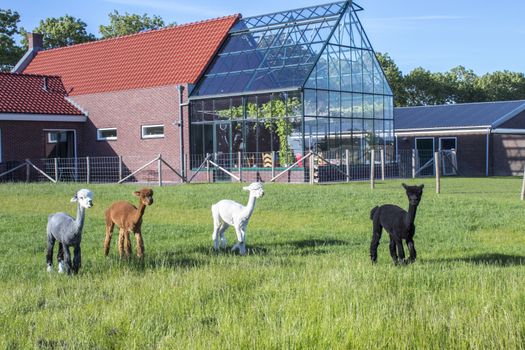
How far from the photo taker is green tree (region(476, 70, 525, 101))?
57.8 metres

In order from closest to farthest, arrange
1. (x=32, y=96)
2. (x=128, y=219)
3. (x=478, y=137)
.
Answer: (x=128, y=219) < (x=32, y=96) < (x=478, y=137)

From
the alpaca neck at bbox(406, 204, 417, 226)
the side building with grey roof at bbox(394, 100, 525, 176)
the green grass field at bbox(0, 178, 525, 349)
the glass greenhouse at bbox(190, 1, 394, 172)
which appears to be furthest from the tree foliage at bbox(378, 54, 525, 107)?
the alpaca neck at bbox(406, 204, 417, 226)

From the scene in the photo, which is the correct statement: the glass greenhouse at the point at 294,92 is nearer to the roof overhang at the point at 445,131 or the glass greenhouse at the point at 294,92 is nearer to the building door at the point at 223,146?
the building door at the point at 223,146

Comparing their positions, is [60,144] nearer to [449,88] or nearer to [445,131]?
[445,131]

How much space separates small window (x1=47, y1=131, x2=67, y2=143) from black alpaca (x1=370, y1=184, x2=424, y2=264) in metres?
25.2

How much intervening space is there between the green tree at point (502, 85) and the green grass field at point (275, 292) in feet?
156

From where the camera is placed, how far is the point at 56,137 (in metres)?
31.8

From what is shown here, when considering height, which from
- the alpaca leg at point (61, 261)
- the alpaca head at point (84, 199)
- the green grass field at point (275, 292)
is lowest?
the green grass field at point (275, 292)

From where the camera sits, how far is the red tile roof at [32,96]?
29812mm

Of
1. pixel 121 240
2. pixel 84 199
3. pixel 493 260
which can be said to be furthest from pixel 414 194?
pixel 121 240

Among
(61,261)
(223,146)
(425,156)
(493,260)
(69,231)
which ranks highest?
(223,146)

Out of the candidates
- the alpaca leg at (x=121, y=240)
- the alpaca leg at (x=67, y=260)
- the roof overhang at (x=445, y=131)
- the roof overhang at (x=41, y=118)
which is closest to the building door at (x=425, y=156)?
the roof overhang at (x=445, y=131)

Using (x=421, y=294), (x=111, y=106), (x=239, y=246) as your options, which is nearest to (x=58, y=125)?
(x=111, y=106)

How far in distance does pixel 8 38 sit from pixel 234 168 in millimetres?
21606
